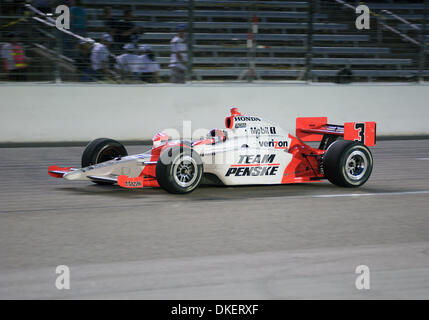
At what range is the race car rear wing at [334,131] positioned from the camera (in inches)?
342

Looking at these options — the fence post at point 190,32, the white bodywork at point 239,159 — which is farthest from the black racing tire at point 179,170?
the fence post at point 190,32

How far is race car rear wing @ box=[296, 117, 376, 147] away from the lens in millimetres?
8695

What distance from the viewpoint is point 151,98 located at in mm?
12773

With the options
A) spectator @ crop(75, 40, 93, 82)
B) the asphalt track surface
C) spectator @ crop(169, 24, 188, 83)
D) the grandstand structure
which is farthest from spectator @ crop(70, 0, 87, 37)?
the asphalt track surface

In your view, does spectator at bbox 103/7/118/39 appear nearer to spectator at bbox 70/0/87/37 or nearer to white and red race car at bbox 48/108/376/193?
spectator at bbox 70/0/87/37

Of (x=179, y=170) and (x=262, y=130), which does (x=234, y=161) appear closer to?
(x=262, y=130)

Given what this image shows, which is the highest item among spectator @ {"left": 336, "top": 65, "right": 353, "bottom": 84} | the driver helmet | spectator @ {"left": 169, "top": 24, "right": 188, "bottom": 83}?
spectator @ {"left": 169, "top": 24, "right": 188, "bottom": 83}

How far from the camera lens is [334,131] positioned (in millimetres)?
→ 9086

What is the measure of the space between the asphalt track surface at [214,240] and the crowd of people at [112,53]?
13.5 feet

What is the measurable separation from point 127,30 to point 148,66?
0.85 meters

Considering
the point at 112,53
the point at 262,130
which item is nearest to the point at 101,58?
the point at 112,53

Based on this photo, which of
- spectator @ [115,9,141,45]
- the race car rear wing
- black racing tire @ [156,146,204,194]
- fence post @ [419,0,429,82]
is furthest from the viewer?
fence post @ [419,0,429,82]

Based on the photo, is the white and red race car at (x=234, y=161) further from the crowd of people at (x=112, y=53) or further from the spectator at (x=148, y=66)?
the spectator at (x=148, y=66)

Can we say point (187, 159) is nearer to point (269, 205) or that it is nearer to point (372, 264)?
point (269, 205)
